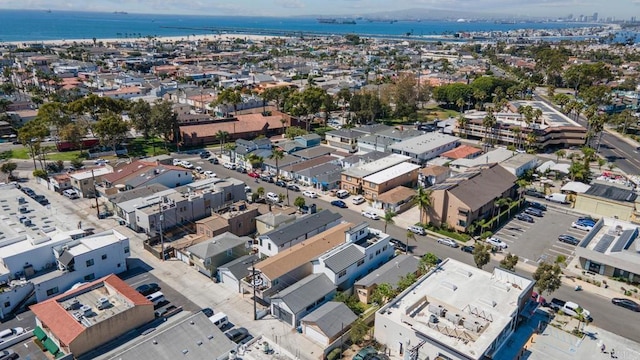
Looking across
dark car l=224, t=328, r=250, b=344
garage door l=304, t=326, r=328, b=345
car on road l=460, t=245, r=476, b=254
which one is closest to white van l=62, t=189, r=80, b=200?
dark car l=224, t=328, r=250, b=344

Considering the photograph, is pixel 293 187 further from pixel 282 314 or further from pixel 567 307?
pixel 567 307

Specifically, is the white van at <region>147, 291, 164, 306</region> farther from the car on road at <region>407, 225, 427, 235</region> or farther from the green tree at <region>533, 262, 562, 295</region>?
the green tree at <region>533, 262, 562, 295</region>

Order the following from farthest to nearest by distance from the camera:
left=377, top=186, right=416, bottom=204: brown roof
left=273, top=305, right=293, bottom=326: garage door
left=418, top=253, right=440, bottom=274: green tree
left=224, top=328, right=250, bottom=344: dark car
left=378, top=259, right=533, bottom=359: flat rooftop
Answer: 1. left=377, top=186, right=416, bottom=204: brown roof
2. left=418, top=253, right=440, bottom=274: green tree
3. left=273, top=305, right=293, bottom=326: garage door
4. left=224, top=328, right=250, bottom=344: dark car
5. left=378, top=259, right=533, bottom=359: flat rooftop

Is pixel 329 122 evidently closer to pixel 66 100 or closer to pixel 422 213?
pixel 422 213

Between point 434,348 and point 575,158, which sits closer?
point 434,348

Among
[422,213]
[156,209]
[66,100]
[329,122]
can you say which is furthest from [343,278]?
[66,100]

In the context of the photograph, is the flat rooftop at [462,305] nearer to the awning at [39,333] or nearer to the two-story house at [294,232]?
the two-story house at [294,232]

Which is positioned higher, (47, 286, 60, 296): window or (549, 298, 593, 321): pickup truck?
(47, 286, 60, 296): window
